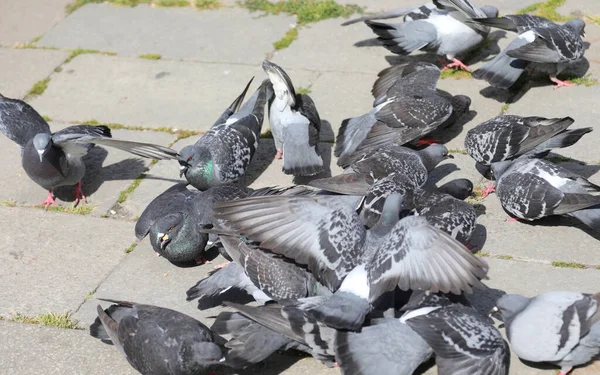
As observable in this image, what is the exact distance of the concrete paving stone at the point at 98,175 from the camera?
6414 millimetres

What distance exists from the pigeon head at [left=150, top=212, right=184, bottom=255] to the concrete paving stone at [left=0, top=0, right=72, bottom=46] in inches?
176

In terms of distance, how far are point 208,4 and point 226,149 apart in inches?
144

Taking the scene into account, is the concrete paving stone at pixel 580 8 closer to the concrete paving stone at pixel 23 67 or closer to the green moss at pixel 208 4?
the green moss at pixel 208 4

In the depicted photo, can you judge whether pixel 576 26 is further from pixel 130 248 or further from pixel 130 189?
pixel 130 248


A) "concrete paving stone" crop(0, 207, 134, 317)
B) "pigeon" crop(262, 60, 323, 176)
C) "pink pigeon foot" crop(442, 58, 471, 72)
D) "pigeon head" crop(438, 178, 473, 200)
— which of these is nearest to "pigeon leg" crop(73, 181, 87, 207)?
"concrete paving stone" crop(0, 207, 134, 317)

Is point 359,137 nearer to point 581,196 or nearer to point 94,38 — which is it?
point 581,196

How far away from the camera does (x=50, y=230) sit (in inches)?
236

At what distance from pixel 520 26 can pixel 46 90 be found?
4.44m

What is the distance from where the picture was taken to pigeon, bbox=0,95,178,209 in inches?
235

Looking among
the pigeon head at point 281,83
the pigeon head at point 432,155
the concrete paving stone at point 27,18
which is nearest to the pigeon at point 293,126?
the pigeon head at point 281,83

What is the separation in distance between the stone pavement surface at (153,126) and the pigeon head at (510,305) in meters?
0.34

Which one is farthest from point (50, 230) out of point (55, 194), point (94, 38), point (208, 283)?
point (94, 38)

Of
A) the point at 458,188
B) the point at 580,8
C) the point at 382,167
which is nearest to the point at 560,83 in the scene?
the point at 580,8

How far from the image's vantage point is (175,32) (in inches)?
346
